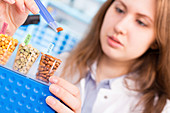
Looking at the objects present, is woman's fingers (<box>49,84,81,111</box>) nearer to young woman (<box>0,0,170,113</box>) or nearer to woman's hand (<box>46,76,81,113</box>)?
woman's hand (<box>46,76,81,113</box>)

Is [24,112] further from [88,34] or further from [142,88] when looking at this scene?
[88,34]

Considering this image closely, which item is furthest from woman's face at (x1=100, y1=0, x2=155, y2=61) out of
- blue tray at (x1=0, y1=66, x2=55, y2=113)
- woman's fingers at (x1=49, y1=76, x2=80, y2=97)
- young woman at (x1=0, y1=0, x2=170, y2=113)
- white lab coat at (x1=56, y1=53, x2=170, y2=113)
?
blue tray at (x1=0, y1=66, x2=55, y2=113)

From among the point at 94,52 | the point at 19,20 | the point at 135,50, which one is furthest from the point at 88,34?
the point at 19,20

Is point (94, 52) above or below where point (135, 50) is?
below

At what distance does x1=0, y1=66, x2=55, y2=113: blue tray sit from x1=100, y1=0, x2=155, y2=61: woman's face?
68cm

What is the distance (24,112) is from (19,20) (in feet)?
1.40

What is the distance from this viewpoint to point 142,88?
4.66ft

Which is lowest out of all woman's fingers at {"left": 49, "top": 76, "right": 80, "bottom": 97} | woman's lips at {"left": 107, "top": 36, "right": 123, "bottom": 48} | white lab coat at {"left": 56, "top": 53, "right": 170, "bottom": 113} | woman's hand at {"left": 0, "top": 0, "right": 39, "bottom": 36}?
white lab coat at {"left": 56, "top": 53, "right": 170, "bottom": 113}

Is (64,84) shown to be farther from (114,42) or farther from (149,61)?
(149,61)

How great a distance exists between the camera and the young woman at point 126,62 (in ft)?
3.90

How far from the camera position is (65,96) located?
0.69 meters

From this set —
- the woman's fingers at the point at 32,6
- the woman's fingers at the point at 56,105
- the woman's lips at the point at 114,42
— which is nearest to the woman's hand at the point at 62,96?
the woman's fingers at the point at 56,105

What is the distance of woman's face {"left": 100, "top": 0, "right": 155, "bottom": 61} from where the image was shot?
1.16 meters

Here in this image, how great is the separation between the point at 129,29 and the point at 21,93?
81 cm
